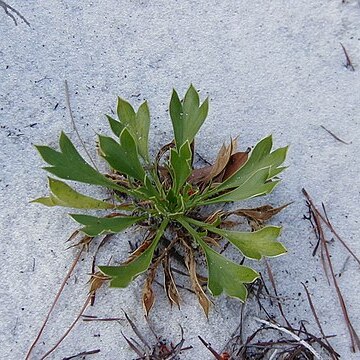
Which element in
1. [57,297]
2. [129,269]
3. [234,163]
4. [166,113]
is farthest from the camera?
[166,113]

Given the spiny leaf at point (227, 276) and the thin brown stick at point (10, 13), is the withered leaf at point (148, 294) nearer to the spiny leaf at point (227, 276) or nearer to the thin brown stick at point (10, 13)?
the spiny leaf at point (227, 276)

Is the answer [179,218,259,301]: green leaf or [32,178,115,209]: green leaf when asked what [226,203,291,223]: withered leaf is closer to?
[179,218,259,301]: green leaf

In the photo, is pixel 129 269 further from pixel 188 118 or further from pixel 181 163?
pixel 188 118

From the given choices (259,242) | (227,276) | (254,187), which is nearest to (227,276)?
(227,276)

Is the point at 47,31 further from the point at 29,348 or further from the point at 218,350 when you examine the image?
the point at 218,350

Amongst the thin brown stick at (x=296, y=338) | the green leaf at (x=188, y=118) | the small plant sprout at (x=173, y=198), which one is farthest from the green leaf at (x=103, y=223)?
the thin brown stick at (x=296, y=338)

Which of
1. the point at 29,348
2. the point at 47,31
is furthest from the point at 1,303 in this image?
the point at 47,31
